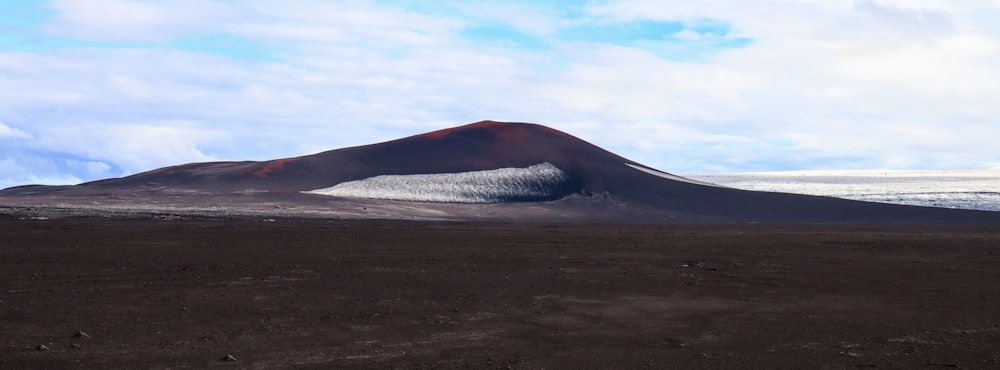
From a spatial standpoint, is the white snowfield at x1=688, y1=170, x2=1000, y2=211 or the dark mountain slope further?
the white snowfield at x1=688, y1=170, x2=1000, y2=211

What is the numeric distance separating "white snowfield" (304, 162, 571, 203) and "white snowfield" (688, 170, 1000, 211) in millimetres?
15098

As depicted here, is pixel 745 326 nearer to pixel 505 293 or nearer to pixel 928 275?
pixel 505 293

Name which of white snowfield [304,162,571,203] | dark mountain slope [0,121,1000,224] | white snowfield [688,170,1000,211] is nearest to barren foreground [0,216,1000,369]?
dark mountain slope [0,121,1000,224]

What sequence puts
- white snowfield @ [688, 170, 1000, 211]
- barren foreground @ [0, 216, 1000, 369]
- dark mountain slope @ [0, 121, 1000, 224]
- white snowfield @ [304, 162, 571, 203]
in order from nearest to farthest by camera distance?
barren foreground @ [0, 216, 1000, 369]
dark mountain slope @ [0, 121, 1000, 224]
white snowfield @ [304, 162, 571, 203]
white snowfield @ [688, 170, 1000, 211]

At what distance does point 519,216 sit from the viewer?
5016cm

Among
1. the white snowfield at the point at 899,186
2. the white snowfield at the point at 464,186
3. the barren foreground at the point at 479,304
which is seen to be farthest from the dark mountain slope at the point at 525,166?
the barren foreground at the point at 479,304

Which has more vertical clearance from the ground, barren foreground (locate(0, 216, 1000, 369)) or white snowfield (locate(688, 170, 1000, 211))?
white snowfield (locate(688, 170, 1000, 211))

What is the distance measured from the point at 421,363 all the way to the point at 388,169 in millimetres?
52118

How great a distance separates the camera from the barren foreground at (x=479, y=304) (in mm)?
10766

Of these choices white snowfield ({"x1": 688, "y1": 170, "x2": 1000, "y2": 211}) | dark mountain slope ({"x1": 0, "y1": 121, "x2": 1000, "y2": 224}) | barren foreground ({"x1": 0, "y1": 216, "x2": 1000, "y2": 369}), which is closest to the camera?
barren foreground ({"x1": 0, "y1": 216, "x2": 1000, "y2": 369})

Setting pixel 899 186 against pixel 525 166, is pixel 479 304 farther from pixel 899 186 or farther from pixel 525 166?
→ pixel 899 186

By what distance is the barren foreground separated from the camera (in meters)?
10.8

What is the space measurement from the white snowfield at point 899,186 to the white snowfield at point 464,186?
15098mm

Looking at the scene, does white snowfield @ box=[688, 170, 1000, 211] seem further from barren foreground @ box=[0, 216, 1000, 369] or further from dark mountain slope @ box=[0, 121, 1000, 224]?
barren foreground @ box=[0, 216, 1000, 369]
